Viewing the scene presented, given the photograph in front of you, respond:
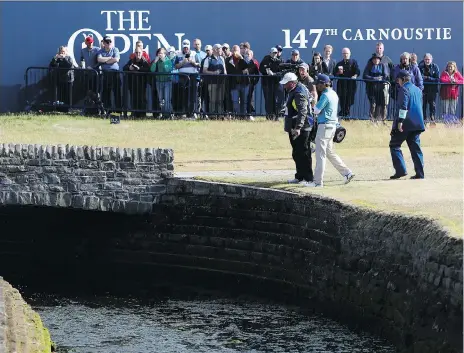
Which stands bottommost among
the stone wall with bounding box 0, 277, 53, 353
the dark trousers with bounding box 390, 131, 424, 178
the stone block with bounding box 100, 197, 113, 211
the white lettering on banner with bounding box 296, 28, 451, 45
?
the stone wall with bounding box 0, 277, 53, 353

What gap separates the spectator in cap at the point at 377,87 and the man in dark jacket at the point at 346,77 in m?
0.30

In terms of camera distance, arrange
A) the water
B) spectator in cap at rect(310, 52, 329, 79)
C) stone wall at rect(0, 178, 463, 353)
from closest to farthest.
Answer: stone wall at rect(0, 178, 463, 353) → the water → spectator in cap at rect(310, 52, 329, 79)

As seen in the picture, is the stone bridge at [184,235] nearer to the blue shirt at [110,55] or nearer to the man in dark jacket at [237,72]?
the blue shirt at [110,55]

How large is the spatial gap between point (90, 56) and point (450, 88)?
8.19m

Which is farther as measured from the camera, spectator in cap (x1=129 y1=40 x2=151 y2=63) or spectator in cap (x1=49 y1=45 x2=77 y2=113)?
spectator in cap (x1=49 y1=45 x2=77 y2=113)

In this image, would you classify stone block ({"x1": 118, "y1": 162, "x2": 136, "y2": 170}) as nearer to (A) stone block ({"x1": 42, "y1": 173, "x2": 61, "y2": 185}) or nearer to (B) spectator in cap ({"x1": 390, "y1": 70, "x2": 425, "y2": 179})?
(A) stone block ({"x1": 42, "y1": 173, "x2": 61, "y2": 185})

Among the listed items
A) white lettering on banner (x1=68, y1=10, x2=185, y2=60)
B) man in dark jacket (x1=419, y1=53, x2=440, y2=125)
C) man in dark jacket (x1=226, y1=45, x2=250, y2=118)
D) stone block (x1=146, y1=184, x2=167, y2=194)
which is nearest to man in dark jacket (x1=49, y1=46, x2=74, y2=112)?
white lettering on banner (x1=68, y1=10, x2=185, y2=60)

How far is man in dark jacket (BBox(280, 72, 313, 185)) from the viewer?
2041cm

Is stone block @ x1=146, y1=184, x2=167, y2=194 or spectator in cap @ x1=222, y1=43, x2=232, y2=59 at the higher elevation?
spectator in cap @ x1=222, y1=43, x2=232, y2=59

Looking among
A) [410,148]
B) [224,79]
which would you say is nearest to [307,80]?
[410,148]

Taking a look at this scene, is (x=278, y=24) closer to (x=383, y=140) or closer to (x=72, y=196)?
(x=383, y=140)

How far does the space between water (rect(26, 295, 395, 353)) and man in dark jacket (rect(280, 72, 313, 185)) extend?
7.76 ft

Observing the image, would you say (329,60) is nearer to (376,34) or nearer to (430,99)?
(430,99)

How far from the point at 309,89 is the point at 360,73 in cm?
985
